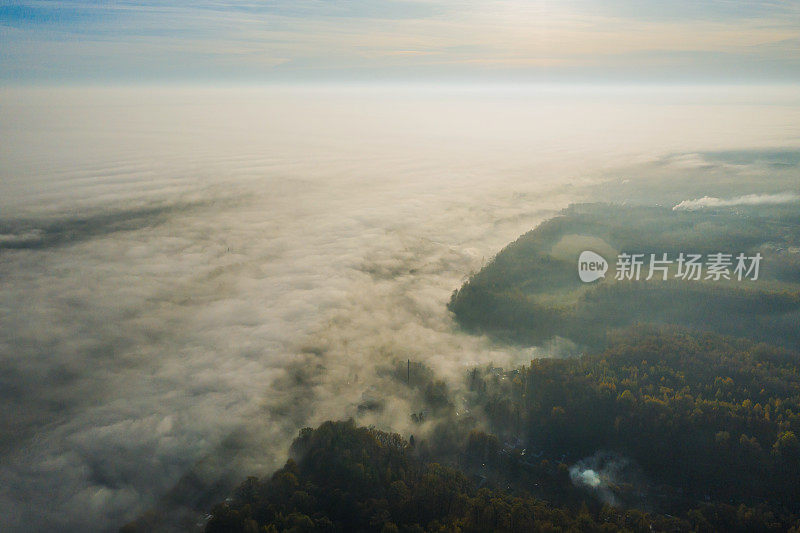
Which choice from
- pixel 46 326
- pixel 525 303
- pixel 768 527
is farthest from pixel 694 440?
pixel 46 326

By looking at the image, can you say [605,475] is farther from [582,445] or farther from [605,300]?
[605,300]

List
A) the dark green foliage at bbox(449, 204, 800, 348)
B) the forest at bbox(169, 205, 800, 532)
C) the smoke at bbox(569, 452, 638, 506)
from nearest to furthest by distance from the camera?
the forest at bbox(169, 205, 800, 532) < the smoke at bbox(569, 452, 638, 506) < the dark green foliage at bbox(449, 204, 800, 348)

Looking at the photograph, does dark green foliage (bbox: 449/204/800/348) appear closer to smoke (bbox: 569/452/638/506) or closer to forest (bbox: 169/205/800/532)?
forest (bbox: 169/205/800/532)

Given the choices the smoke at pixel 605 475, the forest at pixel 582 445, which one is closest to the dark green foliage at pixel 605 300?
the forest at pixel 582 445

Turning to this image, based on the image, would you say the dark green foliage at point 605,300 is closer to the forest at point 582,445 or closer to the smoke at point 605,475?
the forest at point 582,445

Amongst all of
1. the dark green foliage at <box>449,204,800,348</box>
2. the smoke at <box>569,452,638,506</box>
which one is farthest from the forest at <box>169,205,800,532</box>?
the dark green foliage at <box>449,204,800,348</box>

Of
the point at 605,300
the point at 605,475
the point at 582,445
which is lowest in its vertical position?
the point at 605,475

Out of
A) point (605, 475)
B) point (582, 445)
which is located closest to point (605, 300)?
point (582, 445)

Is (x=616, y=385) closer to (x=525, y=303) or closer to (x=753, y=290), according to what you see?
(x=525, y=303)
